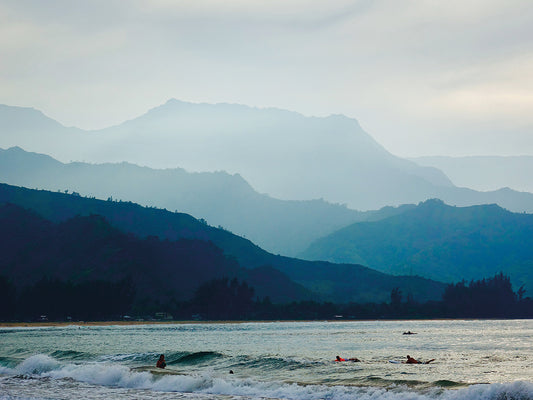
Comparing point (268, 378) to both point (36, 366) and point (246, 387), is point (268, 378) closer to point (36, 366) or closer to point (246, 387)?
point (246, 387)

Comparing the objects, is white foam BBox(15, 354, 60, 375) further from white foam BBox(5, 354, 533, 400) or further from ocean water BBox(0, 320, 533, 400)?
ocean water BBox(0, 320, 533, 400)

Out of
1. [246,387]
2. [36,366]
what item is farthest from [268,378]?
[36,366]

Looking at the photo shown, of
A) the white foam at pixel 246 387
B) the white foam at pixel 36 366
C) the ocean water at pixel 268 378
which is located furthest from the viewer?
the white foam at pixel 36 366

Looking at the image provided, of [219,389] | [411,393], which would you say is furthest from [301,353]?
[411,393]

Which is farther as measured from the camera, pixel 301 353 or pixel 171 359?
pixel 301 353

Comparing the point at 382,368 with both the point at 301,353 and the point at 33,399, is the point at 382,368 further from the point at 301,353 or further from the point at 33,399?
the point at 33,399

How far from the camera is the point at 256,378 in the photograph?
6856 centimetres

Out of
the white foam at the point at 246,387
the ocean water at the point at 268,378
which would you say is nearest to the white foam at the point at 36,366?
the white foam at the point at 246,387

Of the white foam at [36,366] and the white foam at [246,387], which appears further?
the white foam at [36,366]

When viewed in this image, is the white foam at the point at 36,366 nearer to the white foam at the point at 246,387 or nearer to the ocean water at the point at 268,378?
the white foam at the point at 246,387

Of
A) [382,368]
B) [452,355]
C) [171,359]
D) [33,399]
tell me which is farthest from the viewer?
[452,355]

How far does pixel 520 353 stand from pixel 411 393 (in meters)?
56.3

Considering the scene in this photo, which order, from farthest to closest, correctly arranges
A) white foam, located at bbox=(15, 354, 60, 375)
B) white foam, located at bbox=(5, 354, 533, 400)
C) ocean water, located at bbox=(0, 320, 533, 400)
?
white foam, located at bbox=(15, 354, 60, 375) → ocean water, located at bbox=(0, 320, 533, 400) → white foam, located at bbox=(5, 354, 533, 400)

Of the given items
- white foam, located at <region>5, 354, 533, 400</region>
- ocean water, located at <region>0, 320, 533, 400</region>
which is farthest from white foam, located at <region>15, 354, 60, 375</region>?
ocean water, located at <region>0, 320, 533, 400</region>
